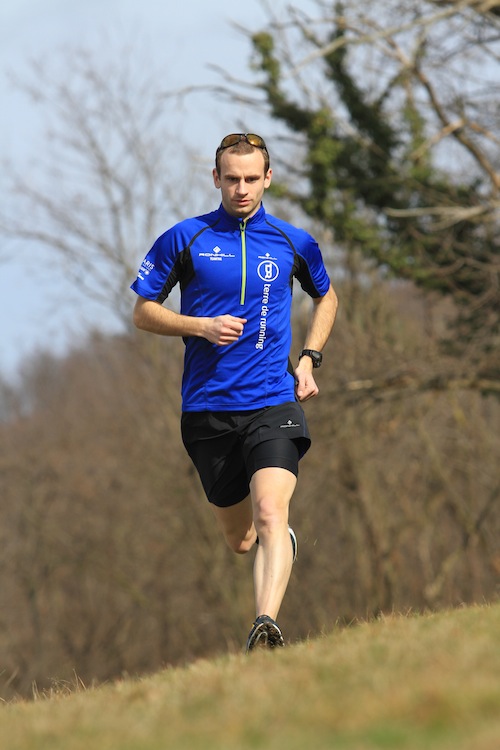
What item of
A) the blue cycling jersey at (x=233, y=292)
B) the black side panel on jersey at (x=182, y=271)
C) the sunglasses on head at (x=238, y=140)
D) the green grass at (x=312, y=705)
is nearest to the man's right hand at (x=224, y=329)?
the blue cycling jersey at (x=233, y=292)

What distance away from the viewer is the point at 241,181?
19.6 feet

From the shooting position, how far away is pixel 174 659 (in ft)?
112

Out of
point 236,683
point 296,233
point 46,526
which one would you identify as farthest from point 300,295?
point 236,683

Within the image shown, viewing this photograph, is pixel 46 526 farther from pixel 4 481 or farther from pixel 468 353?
pixel 468 353

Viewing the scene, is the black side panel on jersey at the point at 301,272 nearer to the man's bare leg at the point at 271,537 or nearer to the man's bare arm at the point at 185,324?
the man's bare arm at the point at 185,324

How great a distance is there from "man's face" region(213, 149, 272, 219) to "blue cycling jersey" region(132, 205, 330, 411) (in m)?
0.07

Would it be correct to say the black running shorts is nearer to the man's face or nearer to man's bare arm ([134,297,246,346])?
man's bare arm ([134,297,246,346])

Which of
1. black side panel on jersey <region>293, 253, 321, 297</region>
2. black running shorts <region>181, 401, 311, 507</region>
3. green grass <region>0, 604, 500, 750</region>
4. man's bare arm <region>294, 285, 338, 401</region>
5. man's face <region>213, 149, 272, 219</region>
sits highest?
man's face <region>213, 149, 272, 219</region>

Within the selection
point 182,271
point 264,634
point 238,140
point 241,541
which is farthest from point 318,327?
point 264,634

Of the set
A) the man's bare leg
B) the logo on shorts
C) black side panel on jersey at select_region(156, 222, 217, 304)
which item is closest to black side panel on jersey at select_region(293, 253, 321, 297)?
black side panel on jersey at select_region(156, 222, 217, 304)

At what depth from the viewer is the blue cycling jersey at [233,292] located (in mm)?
5957

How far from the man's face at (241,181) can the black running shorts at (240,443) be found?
0.98 meters

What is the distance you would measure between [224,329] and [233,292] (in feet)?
1.08

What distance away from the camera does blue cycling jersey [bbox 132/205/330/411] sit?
596 cm
